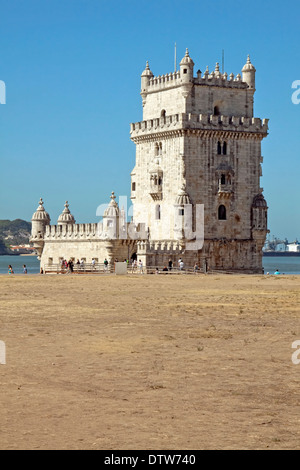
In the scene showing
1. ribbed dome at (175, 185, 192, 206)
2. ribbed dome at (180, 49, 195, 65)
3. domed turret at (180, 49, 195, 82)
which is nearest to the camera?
ribbed dome at (175, 185, 192, 206)

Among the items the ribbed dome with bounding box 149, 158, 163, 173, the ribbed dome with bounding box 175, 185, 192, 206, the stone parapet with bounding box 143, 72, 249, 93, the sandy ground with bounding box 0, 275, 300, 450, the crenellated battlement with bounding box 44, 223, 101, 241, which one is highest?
the stone parapet with bounding box 143, 72, 249, 93

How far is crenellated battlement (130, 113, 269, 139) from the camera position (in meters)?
74.6

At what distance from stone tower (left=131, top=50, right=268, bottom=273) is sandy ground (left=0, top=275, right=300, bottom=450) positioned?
43156 millimetres

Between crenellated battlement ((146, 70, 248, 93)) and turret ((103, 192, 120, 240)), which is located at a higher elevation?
crenellated battlement ((146, 70, 248, 93))

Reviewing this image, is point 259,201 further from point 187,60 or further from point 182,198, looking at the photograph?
point 187,60

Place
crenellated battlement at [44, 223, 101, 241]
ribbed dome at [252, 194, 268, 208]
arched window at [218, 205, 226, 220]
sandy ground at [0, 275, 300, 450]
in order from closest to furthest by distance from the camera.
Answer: sandy ground at [0, 275, 300, 450]
arched window at [218, 205, 226, 220]
ribbed dome at [252, 194, 268, 208]
crenellated battlement at [44, 223, 101, 241]

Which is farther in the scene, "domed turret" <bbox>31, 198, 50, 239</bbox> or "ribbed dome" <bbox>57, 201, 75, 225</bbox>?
"ribbed dome" <bbox>57, 201, 75, 225</bbox>

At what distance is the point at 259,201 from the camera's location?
7812cm

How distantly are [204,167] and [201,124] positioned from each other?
376cm

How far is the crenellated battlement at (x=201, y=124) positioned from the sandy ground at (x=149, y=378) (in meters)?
44.1

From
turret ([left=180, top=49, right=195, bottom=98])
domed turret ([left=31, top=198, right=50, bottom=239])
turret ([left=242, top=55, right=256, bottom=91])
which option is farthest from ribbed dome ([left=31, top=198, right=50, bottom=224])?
turret ([left=242, top=55, right=256, bottom=91])

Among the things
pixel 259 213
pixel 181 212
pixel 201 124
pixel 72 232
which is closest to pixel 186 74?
pixel 201 124

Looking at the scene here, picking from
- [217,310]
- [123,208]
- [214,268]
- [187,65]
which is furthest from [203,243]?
[217,310]

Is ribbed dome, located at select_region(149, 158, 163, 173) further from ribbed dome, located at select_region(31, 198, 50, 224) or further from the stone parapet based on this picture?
ribbed dome, located at select_region(31, 198, 50, 224)
